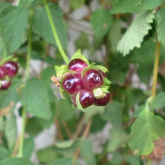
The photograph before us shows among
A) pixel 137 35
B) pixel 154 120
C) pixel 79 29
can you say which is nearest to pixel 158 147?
pixel 154 120

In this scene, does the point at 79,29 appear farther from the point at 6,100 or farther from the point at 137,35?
the point at 137,35

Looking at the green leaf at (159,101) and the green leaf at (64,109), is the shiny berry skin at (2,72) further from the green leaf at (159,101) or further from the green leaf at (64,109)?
the green leaf at (64,109)

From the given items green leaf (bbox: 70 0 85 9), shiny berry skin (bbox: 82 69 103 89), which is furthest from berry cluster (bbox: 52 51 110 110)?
green leaf (bbox: 70 0 85 9)

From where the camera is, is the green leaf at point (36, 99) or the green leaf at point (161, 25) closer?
the green leaf at point (161, 25)

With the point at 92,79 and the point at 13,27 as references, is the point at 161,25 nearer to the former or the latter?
the point at 92,79

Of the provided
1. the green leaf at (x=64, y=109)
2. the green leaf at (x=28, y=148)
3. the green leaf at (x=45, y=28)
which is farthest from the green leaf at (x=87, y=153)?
the green leaf at (x=45, y=28)

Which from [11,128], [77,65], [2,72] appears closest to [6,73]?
[2,72]
